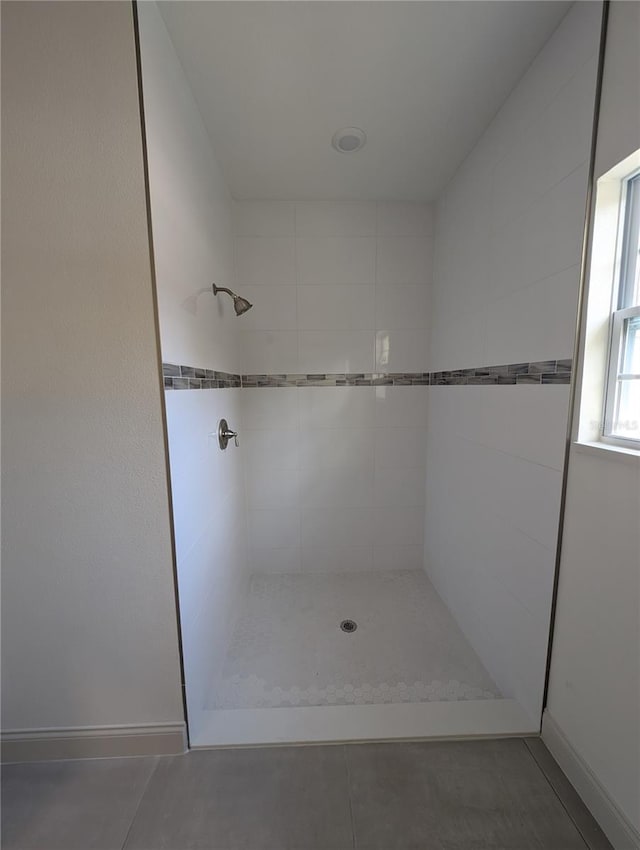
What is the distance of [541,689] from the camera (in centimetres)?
114

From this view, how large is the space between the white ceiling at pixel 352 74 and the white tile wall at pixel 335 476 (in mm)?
1233

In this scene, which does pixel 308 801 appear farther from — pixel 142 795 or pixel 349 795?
pixel 142 795

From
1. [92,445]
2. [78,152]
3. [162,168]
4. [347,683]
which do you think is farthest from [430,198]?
[347,683]

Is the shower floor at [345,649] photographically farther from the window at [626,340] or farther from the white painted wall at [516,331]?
the window at [626,340]

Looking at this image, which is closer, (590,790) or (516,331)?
(590,790)

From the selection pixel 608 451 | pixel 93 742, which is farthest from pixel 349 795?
pixel 608 451

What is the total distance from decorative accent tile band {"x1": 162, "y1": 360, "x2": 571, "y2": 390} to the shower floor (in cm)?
131

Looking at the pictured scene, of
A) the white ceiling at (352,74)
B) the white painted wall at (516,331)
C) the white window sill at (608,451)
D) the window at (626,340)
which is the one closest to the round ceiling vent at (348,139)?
the white ceiling at (352,74)

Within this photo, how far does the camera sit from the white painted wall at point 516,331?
3.28ft

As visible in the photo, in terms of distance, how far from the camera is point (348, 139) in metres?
1.46

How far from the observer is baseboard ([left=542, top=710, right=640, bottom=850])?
85cm

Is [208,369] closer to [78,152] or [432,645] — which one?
[78,152]

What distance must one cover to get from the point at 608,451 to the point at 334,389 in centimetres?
144

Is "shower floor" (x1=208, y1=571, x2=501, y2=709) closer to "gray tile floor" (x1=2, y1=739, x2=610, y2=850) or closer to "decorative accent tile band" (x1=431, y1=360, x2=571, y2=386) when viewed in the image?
"gray tile floor" (x1=2, y1=739, x2=610, y2=850)
